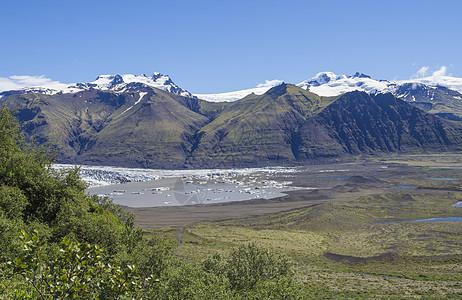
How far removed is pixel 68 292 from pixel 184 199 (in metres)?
190

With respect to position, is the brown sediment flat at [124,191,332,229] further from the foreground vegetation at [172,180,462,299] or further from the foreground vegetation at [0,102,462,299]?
the foreground vegetation at [172,180,462,299]

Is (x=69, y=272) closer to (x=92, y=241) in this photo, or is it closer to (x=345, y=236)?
(x=92, y=241)

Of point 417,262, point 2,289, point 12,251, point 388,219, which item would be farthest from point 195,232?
point 2,289

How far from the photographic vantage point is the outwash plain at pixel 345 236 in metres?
70.9

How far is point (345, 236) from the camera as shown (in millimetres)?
115625

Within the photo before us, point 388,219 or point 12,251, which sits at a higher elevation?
point 12,251

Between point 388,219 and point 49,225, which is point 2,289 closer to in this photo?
point 49,225

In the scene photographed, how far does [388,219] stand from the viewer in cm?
13888

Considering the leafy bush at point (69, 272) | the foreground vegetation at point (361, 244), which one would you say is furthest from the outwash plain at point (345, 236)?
the leafy bush at point (69, 272)

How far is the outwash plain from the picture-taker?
7094cm

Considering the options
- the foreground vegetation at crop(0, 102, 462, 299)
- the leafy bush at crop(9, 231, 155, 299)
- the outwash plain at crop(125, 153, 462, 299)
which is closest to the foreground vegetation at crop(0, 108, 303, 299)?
the foreground vegetation at crop(0, 102, 462, 299)

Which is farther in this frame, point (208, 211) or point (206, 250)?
point (208, 211)

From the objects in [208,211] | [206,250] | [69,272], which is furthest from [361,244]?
[69,272]

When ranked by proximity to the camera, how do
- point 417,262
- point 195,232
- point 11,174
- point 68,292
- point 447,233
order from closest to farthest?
1. point 68,292
2. point 11,174
3. point 417,262
4. point 447,233
5. point 195,232
